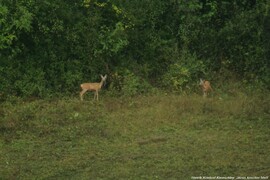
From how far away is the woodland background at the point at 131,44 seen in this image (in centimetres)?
1081

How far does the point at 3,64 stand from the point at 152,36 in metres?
3.65

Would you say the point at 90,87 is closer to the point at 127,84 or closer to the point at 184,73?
the point at 127,84

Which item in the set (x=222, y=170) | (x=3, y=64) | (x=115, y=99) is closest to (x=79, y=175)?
(x=222, y=170)

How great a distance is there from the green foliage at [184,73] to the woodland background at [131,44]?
0.07 ft

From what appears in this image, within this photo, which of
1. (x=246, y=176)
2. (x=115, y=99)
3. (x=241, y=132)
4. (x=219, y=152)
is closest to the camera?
(x=246, y=176)

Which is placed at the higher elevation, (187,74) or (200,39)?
(200,39)

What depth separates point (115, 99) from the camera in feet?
34.5

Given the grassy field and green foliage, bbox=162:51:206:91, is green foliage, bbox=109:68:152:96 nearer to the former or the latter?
the grassy field

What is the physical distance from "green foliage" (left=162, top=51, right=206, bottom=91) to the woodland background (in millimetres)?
23

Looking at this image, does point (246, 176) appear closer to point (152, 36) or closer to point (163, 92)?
point (163, 92)

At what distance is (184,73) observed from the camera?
36.9 feet

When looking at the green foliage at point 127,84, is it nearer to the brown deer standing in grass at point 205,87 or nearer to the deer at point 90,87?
the deer at point 90,87

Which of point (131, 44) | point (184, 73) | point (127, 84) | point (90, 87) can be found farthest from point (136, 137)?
point (131, 44)

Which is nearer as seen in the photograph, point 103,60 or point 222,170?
point 222,170
